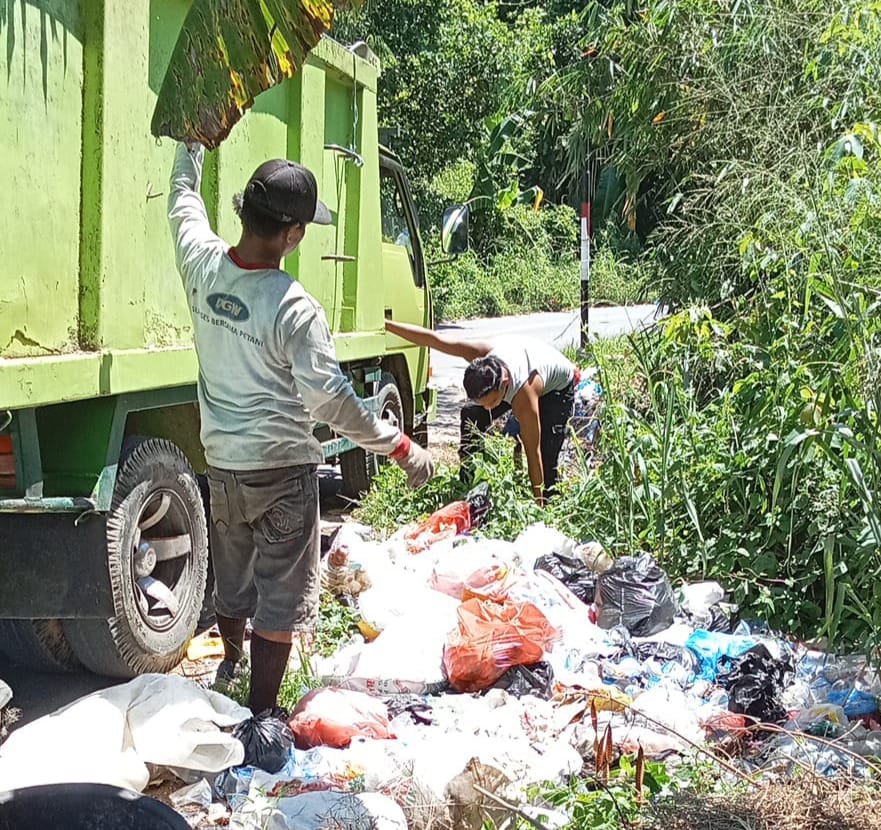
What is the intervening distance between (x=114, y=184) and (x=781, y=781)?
9.61ft

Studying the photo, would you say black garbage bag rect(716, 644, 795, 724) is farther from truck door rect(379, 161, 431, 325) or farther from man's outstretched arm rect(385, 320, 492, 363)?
truck door rect(379, 161, 431, 325)

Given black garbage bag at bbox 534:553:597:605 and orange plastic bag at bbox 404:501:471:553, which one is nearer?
black garbage bag at bbox 534:553:597:605

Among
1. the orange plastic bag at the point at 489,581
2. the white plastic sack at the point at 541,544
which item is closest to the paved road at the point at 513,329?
the white plastic sack at the point at 541,544

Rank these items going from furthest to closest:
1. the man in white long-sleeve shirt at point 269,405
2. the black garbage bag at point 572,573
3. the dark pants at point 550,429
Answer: the dark pants at point 550,429
the black garbage bag at point 572,573
the man in white long-sleeve shirt at point 269,405

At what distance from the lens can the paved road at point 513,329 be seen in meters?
7.92

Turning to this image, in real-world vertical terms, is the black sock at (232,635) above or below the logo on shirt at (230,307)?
below

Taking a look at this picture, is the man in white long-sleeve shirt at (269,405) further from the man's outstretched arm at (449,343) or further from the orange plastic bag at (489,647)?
Result: the man's outstretched arm at (449,343)

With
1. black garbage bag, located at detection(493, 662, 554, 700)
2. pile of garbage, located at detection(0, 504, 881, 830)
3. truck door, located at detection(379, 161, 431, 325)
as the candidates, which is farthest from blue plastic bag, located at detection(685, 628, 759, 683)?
truck door, located at detection(379, 161, 431, 325)

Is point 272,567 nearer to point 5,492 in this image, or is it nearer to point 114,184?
point 5,492

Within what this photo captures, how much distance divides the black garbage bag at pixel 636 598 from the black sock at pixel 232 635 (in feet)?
5.20

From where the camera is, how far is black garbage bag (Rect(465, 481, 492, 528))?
5828 mm

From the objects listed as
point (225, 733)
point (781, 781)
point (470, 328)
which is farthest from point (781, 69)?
point (470, 328)

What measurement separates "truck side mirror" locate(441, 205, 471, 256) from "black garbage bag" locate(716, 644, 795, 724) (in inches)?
144

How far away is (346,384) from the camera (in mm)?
3508
